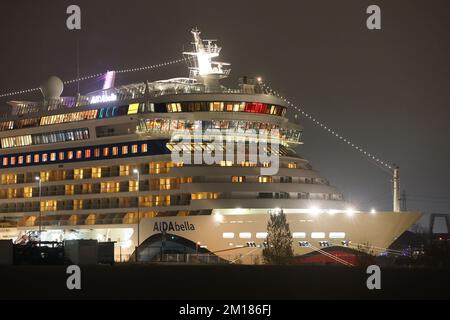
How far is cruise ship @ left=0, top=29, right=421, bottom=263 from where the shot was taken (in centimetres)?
7800

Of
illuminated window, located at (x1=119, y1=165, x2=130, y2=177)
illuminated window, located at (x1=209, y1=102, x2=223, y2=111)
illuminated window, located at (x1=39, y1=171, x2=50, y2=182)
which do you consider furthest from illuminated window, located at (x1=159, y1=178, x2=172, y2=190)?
illuminated window, located at (x1=39, y1=171, x2=50, y2=182)

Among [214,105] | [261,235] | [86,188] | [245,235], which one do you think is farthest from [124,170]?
[261,235]

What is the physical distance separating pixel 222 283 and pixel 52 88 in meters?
55.4

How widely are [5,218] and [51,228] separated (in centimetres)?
866

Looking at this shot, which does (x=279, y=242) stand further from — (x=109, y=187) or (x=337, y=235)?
(x=109, y=187)

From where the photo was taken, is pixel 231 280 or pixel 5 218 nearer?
pixel 231 280

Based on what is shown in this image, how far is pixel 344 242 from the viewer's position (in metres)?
77.9

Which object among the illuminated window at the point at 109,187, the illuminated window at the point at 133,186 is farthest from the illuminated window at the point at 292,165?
the illuminated window at the point at 109,187

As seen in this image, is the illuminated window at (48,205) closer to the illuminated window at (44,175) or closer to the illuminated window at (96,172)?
the illuminated window at (44,175)

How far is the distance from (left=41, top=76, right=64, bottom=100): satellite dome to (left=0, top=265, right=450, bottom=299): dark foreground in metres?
40.8

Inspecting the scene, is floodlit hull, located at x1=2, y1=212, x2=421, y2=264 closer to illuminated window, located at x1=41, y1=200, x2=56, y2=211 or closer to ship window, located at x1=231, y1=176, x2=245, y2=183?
ship window, located at x1=231, y1=176, x2=245, y2=183

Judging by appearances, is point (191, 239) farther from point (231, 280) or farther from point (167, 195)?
point (231, 280)
